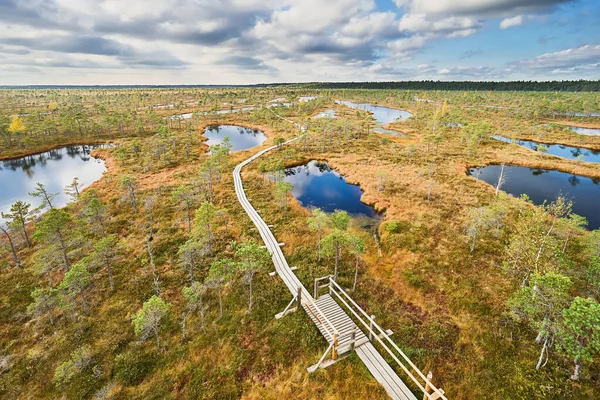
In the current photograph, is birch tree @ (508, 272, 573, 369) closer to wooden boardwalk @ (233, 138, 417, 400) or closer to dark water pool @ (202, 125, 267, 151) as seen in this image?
wooden boardwalk @ (233, 138, 417, 400)

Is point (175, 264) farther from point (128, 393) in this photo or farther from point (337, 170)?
point (337, 170)

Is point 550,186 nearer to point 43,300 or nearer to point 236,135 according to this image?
point 43,300

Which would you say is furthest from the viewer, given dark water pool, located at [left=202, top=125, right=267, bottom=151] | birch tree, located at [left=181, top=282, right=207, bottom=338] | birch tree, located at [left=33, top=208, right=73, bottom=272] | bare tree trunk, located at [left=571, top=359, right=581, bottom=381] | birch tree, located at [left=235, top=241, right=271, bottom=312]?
dark water pool, located at [left=202, top=125, right=267, bottom=151]

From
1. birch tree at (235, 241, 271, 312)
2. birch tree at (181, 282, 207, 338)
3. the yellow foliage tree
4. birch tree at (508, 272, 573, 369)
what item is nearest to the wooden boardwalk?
birch tree at (235, 241, 271, 312)

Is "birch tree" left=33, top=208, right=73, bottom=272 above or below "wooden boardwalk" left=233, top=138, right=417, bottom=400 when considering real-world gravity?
above

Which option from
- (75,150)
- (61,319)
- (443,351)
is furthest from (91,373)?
(75,150)

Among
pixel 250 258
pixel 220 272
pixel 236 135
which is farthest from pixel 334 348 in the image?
pixel 236 135

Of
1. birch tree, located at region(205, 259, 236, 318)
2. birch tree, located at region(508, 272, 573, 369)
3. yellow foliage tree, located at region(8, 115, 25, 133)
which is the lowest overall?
birch tree, located at region(205, 259, 236, 318)
